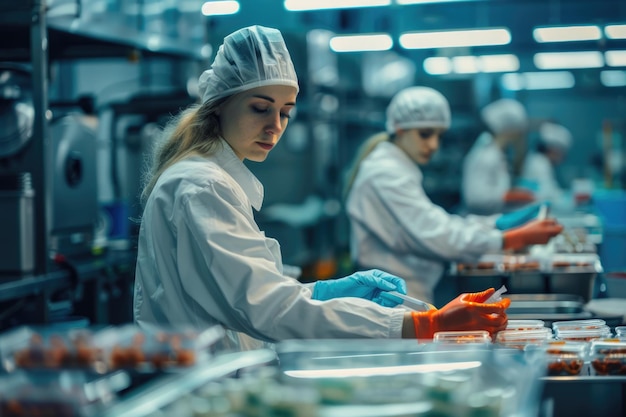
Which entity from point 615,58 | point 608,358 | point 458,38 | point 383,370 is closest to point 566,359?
point 608,358

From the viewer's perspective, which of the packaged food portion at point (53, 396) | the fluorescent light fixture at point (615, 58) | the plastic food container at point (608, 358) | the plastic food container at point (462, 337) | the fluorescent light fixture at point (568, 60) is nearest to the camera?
the packaged food portion at point (53, 396)

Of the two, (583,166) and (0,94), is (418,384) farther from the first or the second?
(583,166)

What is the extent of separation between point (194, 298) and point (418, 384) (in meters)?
0.69

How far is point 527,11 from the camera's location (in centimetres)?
605

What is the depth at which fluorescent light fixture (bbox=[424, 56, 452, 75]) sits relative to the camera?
812cm

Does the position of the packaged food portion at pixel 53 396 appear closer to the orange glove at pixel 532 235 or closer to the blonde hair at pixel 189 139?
the blonde hair at pixel 189 139

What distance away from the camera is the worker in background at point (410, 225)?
3.50m

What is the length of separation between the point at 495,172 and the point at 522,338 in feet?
16.1

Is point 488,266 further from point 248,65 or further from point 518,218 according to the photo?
point 248,65

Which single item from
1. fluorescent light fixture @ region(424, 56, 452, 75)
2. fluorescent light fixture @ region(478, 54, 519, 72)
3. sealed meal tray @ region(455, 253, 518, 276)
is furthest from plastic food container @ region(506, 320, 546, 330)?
fluorescent light fixture @ region(424, 56, 452, 75)

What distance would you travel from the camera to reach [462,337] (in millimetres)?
1660

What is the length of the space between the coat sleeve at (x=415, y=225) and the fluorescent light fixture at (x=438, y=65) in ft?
15.7

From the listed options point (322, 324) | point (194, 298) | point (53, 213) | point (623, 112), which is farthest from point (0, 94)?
point (623, 112)

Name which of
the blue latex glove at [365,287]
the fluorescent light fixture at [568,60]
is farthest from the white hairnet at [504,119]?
the blue latex glove at [365,287]
